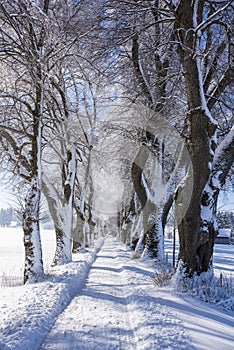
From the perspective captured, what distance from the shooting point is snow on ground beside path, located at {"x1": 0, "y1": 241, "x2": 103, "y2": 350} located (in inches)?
143

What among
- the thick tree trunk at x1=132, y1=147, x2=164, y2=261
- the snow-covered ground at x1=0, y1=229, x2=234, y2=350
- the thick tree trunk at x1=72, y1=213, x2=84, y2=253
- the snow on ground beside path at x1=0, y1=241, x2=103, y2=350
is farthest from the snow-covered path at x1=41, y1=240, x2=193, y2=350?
the thick tree trunk at x1=72, y1=213, x2=84, y2=253

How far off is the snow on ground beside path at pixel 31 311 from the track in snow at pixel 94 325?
155mm

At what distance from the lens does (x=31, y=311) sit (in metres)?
4.66

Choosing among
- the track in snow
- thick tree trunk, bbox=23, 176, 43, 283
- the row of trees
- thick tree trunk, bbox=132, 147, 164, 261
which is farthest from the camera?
thick tree trunk, bbox=132, 147, 164, 261

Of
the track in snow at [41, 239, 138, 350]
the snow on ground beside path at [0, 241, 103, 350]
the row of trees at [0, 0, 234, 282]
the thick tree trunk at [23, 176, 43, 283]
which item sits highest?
the row of trees at [0, 0, 234, 282]

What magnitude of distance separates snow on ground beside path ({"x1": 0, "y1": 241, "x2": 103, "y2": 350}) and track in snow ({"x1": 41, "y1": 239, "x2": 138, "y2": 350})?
0.51ft

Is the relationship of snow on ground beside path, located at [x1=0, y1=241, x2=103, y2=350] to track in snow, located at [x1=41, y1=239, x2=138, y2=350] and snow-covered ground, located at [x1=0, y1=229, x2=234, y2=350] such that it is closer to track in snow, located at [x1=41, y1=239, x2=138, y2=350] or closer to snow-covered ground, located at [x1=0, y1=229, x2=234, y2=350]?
snow-covered ground, located at [x1=0, y1=229, x2=234, y2=350]

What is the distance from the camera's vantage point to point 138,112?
11.8m

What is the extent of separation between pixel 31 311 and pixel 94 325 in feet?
3.57

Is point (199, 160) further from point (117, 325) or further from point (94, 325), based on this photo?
point (94, 325)

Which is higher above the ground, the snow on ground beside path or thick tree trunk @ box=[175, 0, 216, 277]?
thick tree trunk @ box=[175, 0, 216, 277]

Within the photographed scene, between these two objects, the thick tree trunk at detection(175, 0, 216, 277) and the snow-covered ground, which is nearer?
the snow-covered ground

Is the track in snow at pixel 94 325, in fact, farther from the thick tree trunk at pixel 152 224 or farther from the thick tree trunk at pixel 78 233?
the thick tree trunk at pixel 78 233

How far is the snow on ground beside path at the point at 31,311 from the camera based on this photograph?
3.62 meters
